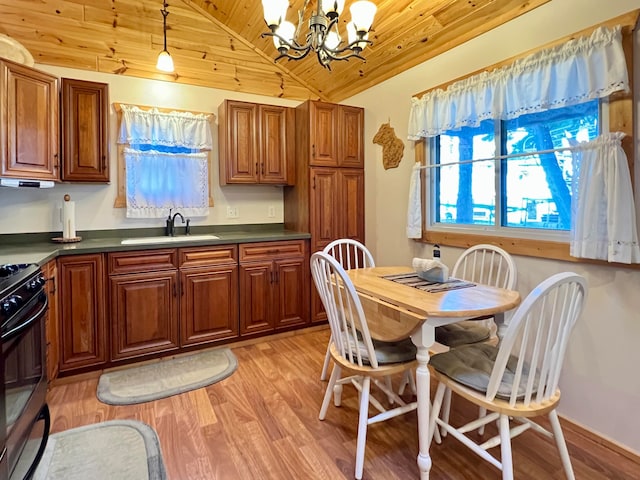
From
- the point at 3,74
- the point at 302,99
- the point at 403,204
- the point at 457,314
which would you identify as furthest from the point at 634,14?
the point at 3,74

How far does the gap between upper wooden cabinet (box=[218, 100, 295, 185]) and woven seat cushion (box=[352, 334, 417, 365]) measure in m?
2.17

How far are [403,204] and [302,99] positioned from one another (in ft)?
5.62

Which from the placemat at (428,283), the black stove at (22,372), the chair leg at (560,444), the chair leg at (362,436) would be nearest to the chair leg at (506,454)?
the chair leg at (560,444)

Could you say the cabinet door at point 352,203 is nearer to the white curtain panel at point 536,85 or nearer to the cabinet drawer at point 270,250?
the cabinet drawer at point 270,250

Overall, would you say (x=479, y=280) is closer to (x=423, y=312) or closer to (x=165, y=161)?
(x=423, y=312)

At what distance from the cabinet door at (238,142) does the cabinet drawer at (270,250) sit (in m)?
0.67

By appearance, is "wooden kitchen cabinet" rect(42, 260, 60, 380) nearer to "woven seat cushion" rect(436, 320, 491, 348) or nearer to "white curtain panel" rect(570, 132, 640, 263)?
"woven seat cushion" rect(436, 320, 491, 348)

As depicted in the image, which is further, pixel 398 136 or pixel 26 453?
pixel 398 136

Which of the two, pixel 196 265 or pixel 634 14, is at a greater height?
pixel 634 14

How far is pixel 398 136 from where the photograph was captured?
131 inches

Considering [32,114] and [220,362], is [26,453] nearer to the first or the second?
[220,362]

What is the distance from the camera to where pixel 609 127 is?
73.0 inches

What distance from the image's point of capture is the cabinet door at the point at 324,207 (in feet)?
11.4

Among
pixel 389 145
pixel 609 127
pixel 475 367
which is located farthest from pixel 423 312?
pixel 389 145
